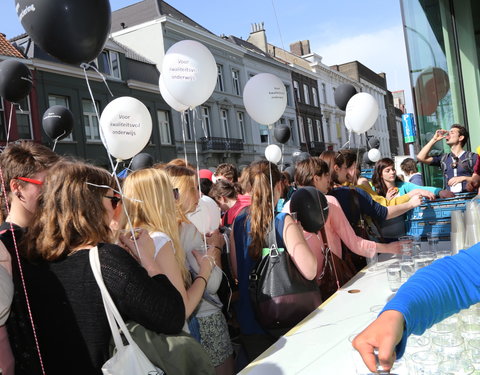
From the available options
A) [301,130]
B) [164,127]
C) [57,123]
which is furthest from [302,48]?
[57,123]

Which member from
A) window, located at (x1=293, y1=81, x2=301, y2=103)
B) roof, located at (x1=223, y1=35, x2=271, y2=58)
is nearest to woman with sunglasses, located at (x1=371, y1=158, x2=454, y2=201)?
roof, located at (x1=223, y1=35, x2=271, y2=58)

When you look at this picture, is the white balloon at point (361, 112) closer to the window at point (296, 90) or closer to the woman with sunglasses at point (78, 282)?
the woman with sunglasses at point (78, 282)

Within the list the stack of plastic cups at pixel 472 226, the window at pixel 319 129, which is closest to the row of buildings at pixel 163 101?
the window at pixel 319 129

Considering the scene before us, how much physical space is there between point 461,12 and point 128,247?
6.88 metres

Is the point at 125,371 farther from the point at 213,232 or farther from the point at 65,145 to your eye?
the point at 65,145

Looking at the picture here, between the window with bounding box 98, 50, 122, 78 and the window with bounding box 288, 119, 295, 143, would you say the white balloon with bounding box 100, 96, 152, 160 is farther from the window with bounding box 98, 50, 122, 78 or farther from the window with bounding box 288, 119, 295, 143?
the window with bounding box 288, 119, 295, 143

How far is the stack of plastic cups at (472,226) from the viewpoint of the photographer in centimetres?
189

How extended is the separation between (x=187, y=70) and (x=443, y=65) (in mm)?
5385

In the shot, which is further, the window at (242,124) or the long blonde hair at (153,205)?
the window at (242,124)

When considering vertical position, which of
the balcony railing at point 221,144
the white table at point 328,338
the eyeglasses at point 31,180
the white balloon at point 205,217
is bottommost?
the white table at point 328,338

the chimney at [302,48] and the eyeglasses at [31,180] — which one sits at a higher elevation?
the chimney at [302,48]

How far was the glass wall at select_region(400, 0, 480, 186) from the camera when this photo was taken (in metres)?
6.65

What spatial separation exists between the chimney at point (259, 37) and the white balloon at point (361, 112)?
28.2 m

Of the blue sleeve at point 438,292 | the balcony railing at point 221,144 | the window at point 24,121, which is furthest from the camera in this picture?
the balcony railing at point 221,144
